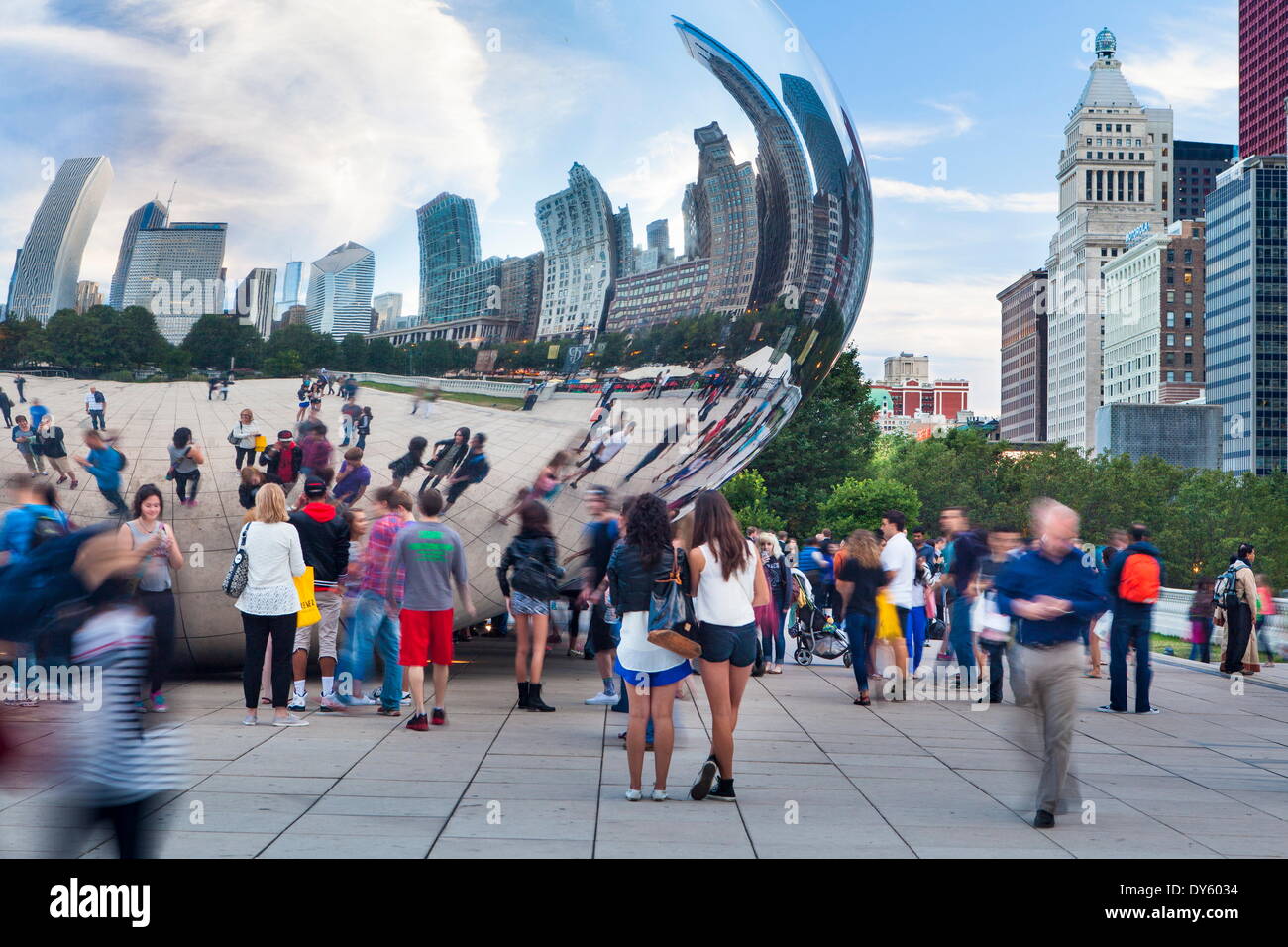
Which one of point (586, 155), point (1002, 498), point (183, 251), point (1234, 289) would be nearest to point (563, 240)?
point (586, 155)

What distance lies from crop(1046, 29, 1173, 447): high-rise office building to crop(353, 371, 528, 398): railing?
16187 centimetres

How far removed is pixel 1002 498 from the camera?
84.0 meters

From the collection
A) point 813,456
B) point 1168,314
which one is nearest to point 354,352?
point 813,456

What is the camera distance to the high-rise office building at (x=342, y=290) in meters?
7.29

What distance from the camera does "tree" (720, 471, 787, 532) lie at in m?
42.2

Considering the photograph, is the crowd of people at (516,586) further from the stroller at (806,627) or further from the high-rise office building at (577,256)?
the stroller at (806,627)

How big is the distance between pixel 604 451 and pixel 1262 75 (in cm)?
18082

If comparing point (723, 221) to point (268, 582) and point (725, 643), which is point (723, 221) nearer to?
point (725, 643)

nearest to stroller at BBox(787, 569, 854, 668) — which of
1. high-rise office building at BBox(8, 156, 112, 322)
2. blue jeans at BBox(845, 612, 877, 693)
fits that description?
blue jeans at BBox(845, 612, 877, 693)

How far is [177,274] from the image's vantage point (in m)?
7.25

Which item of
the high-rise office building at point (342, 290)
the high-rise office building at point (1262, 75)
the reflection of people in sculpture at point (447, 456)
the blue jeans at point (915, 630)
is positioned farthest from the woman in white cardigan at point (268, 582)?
the high-rise office building at point (1262, 75)

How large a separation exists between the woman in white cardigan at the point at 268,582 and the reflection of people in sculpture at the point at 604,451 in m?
1.86

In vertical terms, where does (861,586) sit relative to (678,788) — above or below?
above
